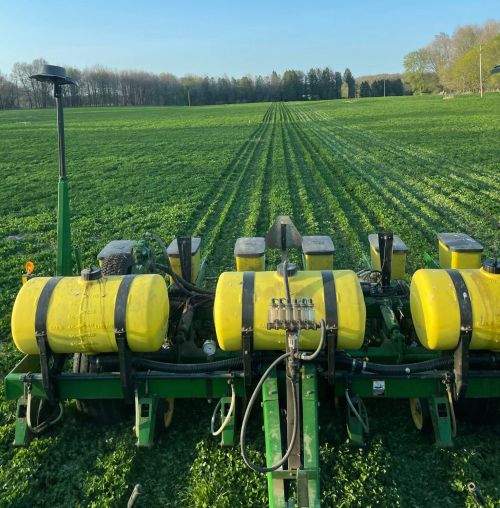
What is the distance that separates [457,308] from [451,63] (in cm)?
11504

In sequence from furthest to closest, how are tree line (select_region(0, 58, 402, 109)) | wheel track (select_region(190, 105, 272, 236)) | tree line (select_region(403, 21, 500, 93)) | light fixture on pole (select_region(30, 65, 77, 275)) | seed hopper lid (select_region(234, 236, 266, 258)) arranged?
tree line (select_region(0, 58, 402, 109)) < tree line (select_region(403, 21, 500, 93)) < wheel track (select_region(190, 105, 272, 236)) < seed hopper lid (select_region(234, 236, 266, 258)) < light fixture on pole (select_region(30, 65, 77, 275))

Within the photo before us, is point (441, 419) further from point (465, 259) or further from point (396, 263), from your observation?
point (396, 263)

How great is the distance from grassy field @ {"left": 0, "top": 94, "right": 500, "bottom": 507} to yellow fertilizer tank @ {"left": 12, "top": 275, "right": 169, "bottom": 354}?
3.28 ft

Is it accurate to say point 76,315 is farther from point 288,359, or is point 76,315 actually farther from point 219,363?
point 288,359

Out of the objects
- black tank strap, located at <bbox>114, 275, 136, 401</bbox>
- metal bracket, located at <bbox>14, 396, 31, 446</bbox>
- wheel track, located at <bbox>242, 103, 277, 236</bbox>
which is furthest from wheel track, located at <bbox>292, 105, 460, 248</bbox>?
metal bracket, located at <bbox>14, 396, 31, 446</bbox>

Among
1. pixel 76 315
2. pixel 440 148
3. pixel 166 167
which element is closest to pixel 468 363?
pixel 76 315

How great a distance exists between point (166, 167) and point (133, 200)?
6.92 m

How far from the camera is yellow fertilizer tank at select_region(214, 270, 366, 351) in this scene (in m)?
3.88

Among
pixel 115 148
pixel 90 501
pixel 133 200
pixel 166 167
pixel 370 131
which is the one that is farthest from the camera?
pixel 370 131

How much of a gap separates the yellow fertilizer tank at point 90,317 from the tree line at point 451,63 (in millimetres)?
92424

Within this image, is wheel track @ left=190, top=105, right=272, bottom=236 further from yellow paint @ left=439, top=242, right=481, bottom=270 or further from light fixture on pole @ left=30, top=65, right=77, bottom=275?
yellow paint @ left=439, top=242, right=481, bottom=270

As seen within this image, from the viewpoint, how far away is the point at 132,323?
3.94 metres

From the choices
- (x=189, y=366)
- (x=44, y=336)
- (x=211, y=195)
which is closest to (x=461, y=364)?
(x=189, y=366)

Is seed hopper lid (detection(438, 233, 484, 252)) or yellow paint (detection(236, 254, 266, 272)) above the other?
seed hopper lid (detection(438, 233, 484, 252))
